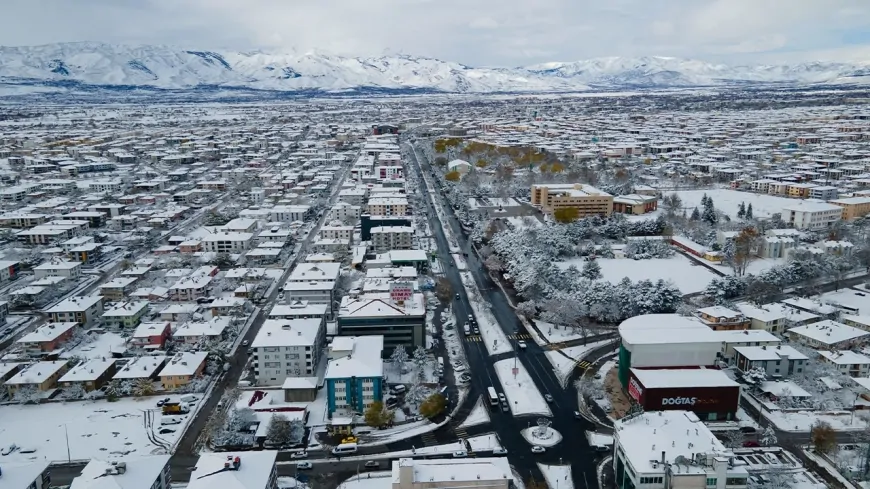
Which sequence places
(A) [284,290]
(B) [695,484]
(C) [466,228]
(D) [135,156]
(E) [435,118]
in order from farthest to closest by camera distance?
(E) [435,118], (D) [135,156], (C) [466,228], (A) [284,290], (B) [695,484]

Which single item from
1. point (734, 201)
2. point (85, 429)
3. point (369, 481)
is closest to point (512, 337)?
point (369, 481)

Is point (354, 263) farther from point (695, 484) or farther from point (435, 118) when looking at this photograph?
point (435, 118)

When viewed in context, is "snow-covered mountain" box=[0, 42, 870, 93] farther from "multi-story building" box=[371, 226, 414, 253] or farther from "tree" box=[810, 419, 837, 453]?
"tree" box=[810, 419, 837, 453]

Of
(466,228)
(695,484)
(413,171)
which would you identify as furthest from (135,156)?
(695,484)

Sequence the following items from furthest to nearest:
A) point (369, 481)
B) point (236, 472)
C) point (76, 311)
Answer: point (76, 311)
point (369, 481)
point (236, 472)

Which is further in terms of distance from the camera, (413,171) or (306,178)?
(413,171)

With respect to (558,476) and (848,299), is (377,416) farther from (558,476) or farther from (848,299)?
(848,299)

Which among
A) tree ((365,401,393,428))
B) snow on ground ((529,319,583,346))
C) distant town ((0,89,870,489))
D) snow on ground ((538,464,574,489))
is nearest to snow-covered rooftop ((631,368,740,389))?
distant town ((0,89,870,489))
